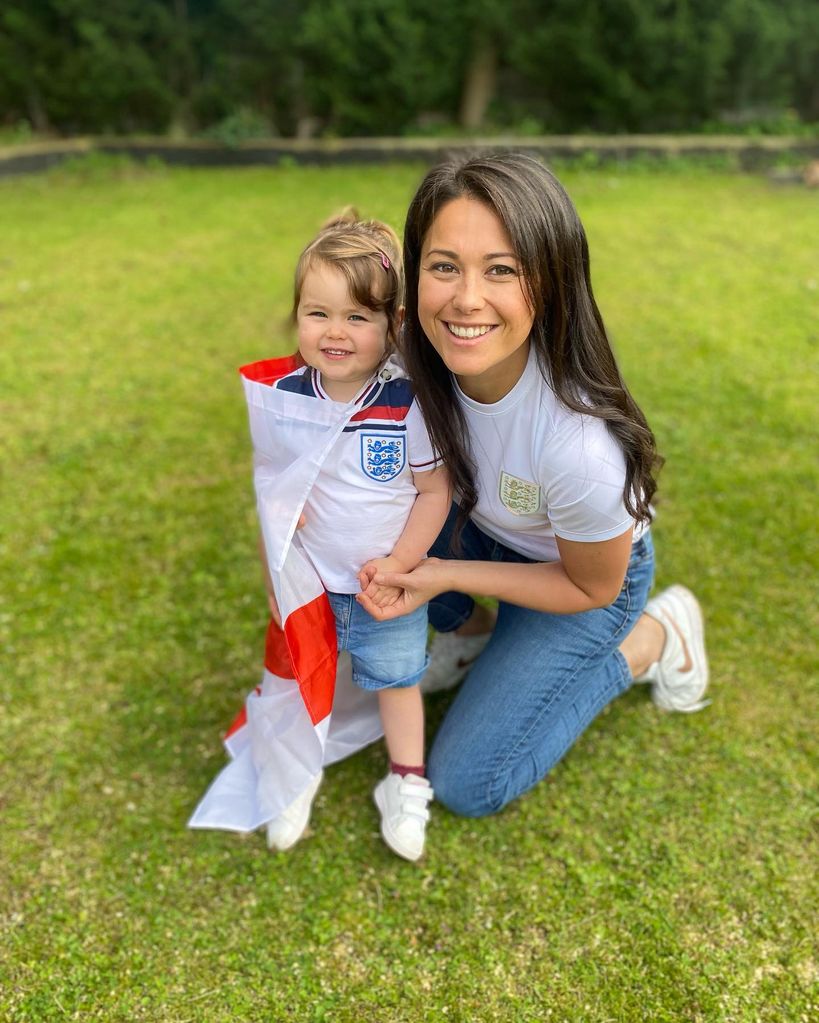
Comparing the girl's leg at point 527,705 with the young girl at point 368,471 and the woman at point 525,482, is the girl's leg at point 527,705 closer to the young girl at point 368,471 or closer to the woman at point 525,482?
the woman at point 525,482

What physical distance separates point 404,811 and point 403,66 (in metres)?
8.33

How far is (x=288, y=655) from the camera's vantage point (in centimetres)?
194

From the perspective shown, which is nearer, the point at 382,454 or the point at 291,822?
the point at 382,454

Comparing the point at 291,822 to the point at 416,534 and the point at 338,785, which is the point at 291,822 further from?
the point at 416,534

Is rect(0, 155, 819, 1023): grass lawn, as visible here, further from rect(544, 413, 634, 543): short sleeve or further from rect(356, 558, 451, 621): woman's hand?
→ rect(544, 413, 634, 543): short sleeve

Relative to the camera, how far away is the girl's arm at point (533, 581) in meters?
1.76

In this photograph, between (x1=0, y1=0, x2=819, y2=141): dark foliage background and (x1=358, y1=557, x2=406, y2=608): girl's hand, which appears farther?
(x1=0, y1=0, x2=819, y2=141): dark foliage background

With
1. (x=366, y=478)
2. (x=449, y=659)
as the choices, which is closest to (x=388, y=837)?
(x=449, y=659)

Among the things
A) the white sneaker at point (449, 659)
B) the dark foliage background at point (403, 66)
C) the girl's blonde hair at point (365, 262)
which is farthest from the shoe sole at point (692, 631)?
the dark foliage background at point (403, 66)

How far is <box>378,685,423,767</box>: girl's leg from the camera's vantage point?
78.5 inches

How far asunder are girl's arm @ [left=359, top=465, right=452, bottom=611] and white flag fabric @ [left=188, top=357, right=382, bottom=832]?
Result: 0.14 m

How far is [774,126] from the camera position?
8.62 metres

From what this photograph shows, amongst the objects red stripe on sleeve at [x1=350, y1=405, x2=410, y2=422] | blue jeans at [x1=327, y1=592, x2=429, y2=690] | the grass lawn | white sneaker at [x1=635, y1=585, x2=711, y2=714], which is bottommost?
the grass lawn

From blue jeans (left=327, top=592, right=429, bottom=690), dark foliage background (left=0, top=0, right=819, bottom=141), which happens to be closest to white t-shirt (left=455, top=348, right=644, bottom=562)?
blue jeans (left=327, top=592, right=429, bottom=690)
